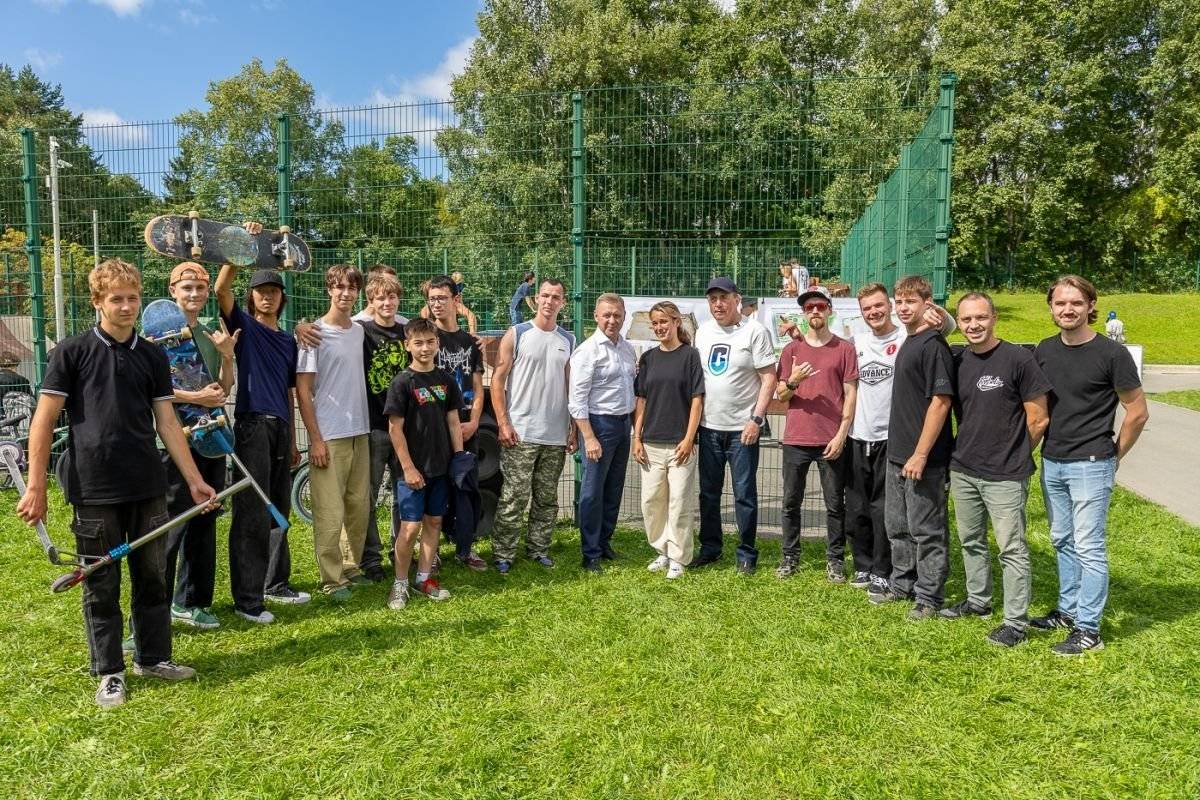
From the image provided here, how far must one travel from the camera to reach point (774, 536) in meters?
5.98

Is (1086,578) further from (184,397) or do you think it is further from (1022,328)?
(1022,328)

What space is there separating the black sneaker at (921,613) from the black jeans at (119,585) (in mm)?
3813

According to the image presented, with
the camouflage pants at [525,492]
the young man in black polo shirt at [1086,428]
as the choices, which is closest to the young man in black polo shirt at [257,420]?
the camouflage pants at [525,492]

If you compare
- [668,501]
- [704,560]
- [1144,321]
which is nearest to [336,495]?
[668,501]

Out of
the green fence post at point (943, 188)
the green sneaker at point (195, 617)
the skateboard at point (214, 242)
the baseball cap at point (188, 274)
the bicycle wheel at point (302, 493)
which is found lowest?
the green sneaker at point (195, 617)

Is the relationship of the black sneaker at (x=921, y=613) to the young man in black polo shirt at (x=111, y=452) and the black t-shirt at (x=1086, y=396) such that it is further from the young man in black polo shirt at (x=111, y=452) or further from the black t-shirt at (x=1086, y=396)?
the young man in black polo shirt at (x=111, y=452)

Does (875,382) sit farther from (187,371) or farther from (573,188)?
(187,371)

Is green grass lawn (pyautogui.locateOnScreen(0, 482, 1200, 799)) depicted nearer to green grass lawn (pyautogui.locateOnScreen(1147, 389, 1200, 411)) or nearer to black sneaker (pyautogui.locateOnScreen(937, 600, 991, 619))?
black sneaker (pyautogui.locateOnScreen(937, 600, 991, 619))

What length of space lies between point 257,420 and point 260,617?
3.56 ft

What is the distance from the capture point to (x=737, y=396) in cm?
510

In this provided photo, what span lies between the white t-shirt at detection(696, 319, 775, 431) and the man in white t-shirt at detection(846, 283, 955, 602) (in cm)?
63

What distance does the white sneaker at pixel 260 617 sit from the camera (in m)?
4.22

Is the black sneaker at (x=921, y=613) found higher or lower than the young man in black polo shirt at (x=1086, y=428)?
lower

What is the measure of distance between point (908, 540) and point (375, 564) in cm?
333
